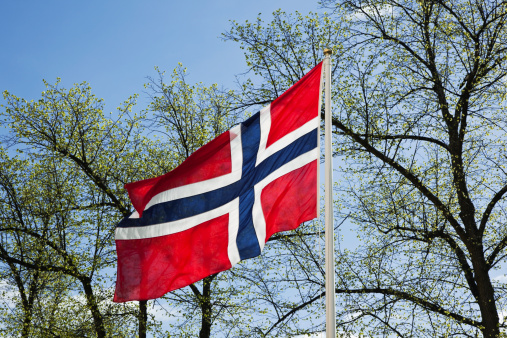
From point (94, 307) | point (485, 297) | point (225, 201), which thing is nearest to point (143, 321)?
point (94, 307)

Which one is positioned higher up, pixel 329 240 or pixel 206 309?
pixel 206 309

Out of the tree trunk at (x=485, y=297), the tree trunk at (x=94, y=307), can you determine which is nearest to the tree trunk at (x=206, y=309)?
the tree trunk at (x=94, y=307)

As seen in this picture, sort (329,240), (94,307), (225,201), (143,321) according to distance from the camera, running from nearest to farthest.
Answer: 1. (329,240)
2. (225,201)
3. (143,321)
4. (94,307)

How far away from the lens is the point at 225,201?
25.5 feet

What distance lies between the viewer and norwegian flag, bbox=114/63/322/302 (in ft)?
23.8

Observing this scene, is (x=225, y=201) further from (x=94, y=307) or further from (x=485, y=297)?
(x=94, y=307)

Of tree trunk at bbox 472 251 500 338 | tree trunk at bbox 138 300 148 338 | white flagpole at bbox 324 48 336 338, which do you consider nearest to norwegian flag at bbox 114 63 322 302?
white flagpole at bbox 324 48 336 338

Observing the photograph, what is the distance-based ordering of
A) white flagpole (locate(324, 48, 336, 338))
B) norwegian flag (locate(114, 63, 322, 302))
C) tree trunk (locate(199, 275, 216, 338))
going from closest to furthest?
white flagpole (locate(324, 48, 336, 338)), norwegian flag (locate(114, 63, 322, 302)), tree trunk (locate(199, 275, 216, 338))

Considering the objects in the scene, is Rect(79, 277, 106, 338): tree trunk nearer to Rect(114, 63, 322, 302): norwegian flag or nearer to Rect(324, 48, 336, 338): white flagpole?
Rect(114, 63, 322, 302): norwegian flag

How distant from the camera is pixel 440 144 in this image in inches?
597

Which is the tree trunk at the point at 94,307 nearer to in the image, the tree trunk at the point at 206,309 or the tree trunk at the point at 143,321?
the tree trunk at the point at 143,321

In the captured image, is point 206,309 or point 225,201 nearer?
point 225,201

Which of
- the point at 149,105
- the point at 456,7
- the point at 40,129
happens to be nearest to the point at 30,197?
the point at 40,129

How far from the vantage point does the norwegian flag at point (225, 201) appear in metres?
7.25
